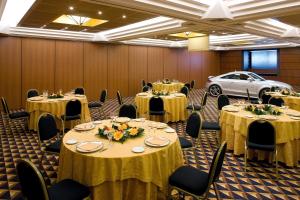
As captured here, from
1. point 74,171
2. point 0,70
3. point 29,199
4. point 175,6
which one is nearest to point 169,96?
point 175,6

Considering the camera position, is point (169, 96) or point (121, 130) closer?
point (121, 130)

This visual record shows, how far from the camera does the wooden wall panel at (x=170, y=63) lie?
52.2 feet

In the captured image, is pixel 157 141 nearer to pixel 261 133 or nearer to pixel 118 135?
pixel 118 135

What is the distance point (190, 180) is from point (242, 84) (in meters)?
10.5

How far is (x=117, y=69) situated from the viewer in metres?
13.3

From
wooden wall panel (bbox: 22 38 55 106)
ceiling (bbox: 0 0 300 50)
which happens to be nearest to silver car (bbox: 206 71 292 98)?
ceiling (bbox: 0 0 300 50)

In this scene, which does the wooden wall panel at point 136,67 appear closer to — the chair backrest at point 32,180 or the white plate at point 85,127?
the white plate at point 85,127

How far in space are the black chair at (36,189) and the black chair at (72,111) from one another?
3.65m

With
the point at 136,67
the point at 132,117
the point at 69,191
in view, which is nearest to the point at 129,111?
the point at 132,117

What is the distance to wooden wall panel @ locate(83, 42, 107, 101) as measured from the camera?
12.0 meters

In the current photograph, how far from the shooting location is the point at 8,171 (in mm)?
4324

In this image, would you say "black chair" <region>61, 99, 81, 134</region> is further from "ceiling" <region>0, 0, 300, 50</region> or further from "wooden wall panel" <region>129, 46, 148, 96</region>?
"wooden wall panel" <region>129, 46, 148, 96</region>

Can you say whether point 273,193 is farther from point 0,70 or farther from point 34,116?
point 0,70

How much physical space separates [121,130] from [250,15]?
413 cm
